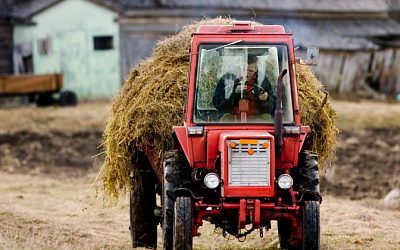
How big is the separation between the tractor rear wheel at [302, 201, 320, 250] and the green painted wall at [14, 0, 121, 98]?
91.1ft

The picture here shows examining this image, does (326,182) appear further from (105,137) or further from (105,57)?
(105,57)

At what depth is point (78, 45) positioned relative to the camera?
3734 cm

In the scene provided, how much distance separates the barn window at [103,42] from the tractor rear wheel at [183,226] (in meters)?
28.6

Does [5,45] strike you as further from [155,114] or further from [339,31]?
[155,114]

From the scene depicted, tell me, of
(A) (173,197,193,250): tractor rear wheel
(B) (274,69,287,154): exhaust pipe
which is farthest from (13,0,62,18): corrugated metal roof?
(A) (173,197,193,250): tractor rear wheel

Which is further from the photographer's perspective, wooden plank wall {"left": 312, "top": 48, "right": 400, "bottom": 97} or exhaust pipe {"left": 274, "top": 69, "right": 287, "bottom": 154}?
wooden plank wall {"left": 312, "top": 48, "right": 400, "bottom": 97}

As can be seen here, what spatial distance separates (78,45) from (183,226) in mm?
28558

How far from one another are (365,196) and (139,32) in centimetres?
2201

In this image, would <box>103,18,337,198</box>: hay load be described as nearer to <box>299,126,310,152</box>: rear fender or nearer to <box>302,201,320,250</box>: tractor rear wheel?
<box>299,126,310,152</box>: rear fender

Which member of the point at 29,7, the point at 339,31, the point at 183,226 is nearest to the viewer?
the point at 183,226

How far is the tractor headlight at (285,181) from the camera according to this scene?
374 inches

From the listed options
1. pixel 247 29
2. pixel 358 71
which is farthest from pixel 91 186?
pixel 358 71

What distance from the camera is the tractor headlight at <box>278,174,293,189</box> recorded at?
9500 millimetres

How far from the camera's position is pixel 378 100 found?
37.2 metres
